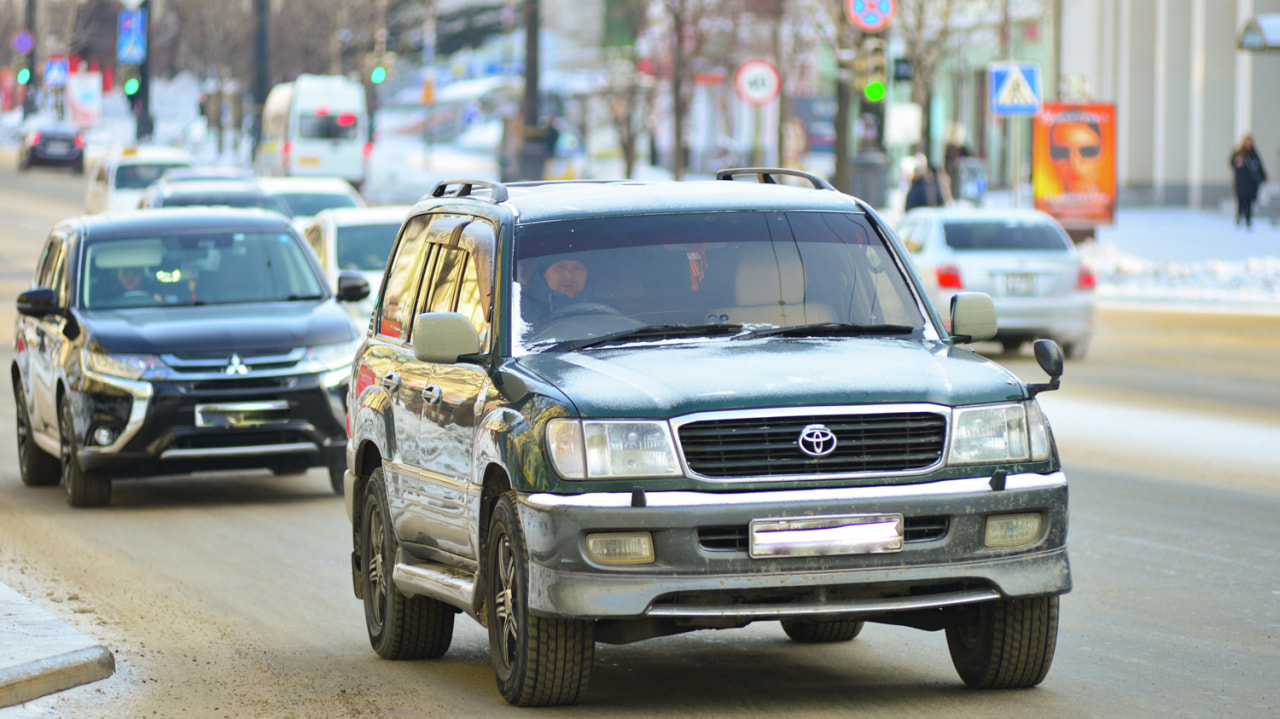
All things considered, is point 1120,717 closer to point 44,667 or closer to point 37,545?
point 44,667

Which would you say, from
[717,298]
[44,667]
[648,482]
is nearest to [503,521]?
[648,482]

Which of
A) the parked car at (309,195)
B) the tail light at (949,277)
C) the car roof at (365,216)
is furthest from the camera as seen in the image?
Answer: the parked car at (309,195)

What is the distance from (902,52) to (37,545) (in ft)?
205

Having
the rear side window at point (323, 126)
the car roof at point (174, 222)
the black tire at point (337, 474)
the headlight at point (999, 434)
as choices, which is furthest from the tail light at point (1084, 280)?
the rear side window at point (323, 126)

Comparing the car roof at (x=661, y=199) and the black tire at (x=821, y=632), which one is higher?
the car roof at (x=661, y=199)

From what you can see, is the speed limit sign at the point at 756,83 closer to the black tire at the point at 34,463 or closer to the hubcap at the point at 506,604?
the black tire at the point at 34,463

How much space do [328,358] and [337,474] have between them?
28.7 inches

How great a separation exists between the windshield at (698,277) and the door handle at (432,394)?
1.47ft

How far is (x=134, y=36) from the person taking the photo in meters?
68.0

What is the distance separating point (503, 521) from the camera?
6738mm

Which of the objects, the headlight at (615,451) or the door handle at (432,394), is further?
the door handle at (432,394)

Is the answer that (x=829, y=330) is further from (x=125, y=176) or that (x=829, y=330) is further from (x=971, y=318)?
(x=125, y=176)

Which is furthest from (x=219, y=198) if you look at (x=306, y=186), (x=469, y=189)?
(x=469, y=189)

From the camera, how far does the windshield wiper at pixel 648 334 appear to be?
23.4 feet
